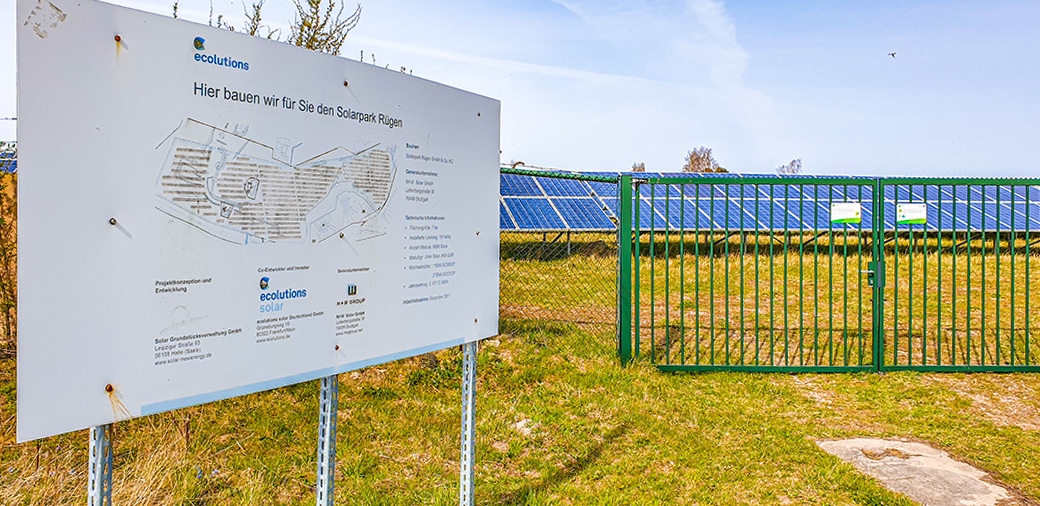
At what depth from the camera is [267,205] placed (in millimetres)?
2252

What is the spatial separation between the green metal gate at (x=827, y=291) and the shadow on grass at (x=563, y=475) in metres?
1.24

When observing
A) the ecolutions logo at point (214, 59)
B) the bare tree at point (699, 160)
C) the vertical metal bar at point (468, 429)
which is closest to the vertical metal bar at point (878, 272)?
the vertical metal bar at point (468, 429)

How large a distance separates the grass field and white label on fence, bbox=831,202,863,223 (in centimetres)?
146

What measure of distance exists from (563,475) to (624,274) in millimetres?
2448

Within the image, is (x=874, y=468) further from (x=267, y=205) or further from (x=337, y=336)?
(x=267, y=205)

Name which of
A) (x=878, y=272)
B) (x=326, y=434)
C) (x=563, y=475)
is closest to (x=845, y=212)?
(x=878, y=272)

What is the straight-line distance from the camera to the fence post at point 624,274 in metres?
6.20

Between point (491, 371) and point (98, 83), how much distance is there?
443 centimetres

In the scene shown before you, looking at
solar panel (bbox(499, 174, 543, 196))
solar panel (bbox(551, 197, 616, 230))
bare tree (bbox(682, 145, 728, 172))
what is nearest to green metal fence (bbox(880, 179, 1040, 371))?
solar panel (bbox(551, 197, 616, 230))

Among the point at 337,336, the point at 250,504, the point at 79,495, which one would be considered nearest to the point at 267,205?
the point at 337,336

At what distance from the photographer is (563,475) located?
13.7 feet

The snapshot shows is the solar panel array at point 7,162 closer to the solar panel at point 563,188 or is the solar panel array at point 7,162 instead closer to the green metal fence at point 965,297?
the green metal fence at point 965,297

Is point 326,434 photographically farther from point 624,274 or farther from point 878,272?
point 878,272

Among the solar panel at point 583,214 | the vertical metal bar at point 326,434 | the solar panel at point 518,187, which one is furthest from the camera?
the solar panel at point 518,187
